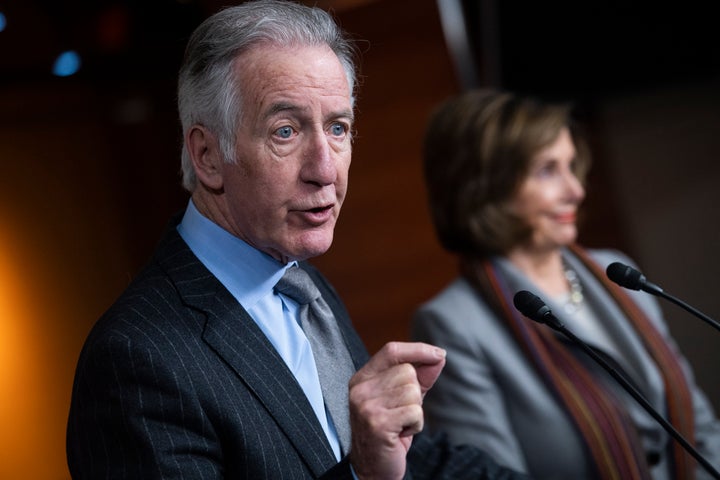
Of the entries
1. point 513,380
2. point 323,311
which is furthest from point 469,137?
point 323,311

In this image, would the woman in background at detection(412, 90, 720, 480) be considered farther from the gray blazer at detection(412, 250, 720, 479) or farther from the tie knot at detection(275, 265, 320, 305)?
the tie knot at detection(275, 265, 320, 305)

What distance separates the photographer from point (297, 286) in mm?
1445

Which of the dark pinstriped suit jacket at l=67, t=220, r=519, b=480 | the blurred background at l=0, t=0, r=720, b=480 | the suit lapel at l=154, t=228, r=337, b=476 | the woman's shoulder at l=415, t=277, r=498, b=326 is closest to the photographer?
the dark pinstriped suit jacket at l=67, t=220, r=519, b=480

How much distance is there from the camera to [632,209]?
16.3ft

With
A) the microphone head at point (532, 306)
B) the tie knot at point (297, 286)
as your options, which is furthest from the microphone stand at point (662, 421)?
the tie knot at point (297, 286)

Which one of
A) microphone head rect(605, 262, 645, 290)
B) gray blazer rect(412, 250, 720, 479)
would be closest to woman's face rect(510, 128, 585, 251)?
gray blazer rect(412, 250, 720, 479)

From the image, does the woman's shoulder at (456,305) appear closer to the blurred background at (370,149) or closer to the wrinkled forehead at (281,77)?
the blurred background at (370,149)

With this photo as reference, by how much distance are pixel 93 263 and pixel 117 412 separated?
25.6 inches

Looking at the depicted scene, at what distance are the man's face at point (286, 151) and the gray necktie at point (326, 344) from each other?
10 centimetres

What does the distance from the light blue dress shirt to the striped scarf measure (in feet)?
3.69

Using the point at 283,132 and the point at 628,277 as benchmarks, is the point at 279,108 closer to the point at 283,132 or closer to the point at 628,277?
the point at 283,132

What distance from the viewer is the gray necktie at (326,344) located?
1.40 meters

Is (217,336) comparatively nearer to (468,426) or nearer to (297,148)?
(297,148)

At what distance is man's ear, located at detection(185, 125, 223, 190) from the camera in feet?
4.56
